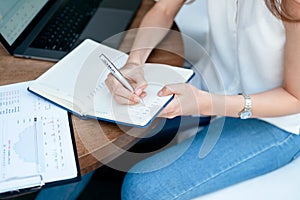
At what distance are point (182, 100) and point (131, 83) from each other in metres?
0.11

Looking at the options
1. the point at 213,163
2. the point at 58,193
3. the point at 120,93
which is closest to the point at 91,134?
the point at 120,93

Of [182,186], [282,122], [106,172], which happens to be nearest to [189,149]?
[182,186]

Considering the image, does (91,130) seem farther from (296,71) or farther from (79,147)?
(296,71)

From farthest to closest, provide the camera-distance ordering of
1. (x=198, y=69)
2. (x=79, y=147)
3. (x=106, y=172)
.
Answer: (x=106, y=172) < (x=198, y=69) < (x=79, y=147)

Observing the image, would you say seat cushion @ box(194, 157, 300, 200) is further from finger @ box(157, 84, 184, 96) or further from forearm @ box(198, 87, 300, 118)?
finger @ box(157, 84, 184, 96)

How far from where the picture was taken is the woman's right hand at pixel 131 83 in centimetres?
88

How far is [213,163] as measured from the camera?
1023 millimetres

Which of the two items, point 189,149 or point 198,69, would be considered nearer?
point 189,149

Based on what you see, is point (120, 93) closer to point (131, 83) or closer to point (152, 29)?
point (131, 83)

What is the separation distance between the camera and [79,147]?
32.1 inches

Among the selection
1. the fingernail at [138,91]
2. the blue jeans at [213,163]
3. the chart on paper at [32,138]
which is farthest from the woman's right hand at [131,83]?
the blue jeans at [213,163]

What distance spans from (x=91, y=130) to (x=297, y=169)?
46 cm

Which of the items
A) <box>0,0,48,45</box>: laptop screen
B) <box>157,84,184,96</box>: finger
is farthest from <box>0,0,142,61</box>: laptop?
<box>157,84,184,96</box>: finger

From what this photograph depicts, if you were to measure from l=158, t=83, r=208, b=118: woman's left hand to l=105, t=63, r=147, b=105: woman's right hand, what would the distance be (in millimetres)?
43
